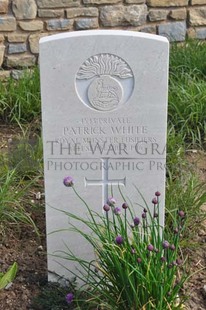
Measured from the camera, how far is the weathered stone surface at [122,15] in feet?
20.1

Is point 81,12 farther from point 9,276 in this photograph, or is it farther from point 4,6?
point 9,276

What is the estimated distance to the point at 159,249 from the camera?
3.20 metres

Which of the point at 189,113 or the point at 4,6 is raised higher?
the point at 4,6

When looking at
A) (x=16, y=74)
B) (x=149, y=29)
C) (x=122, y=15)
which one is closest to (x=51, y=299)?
(x=16, y=74)

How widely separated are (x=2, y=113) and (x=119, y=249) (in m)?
2.54

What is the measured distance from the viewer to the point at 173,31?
6.39 m

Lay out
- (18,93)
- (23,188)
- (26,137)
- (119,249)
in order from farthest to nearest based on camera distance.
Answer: (18,93), (26,137), (23,188), (119,249)

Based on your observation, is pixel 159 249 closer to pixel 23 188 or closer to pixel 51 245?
pixel 51 245

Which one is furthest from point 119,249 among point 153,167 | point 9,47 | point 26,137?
point 9,47

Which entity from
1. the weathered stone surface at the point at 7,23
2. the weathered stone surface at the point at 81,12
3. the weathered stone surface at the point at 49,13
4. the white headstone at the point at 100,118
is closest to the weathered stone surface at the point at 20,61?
the weathered stone surface at the point at 7,23

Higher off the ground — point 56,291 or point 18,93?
point 18,93

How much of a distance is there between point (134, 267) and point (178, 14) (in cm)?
369

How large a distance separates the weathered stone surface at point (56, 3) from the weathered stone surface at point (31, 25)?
13 cm

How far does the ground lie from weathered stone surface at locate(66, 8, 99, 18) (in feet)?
7.43
